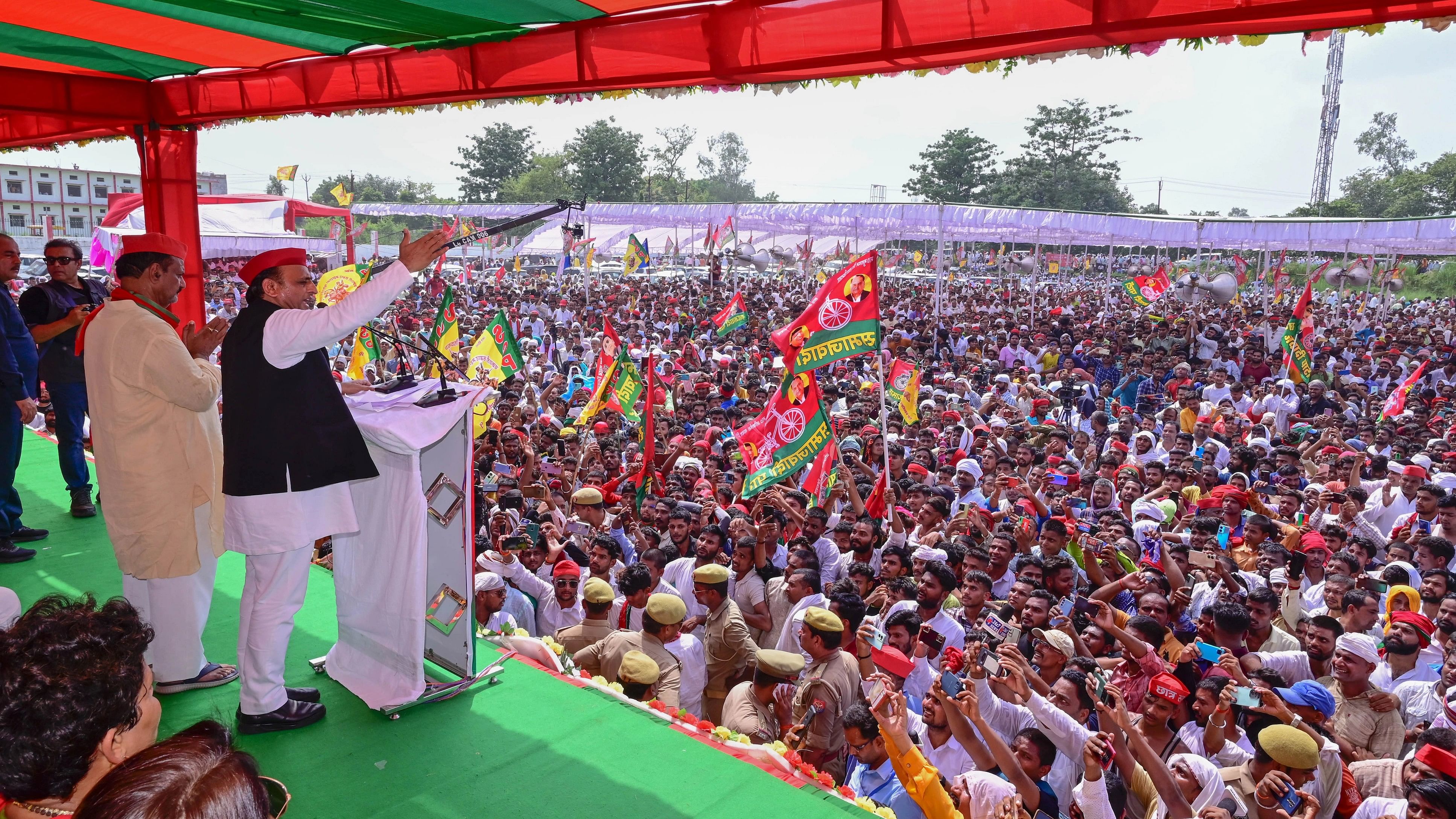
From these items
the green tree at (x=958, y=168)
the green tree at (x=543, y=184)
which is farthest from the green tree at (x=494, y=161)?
the green tree at (x=958, y=168)

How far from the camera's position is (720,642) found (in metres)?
4.33

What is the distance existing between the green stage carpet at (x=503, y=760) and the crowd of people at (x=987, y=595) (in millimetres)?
252

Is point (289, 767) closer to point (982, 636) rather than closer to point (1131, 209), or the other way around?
point (982, 636)

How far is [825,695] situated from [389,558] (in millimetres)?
1658

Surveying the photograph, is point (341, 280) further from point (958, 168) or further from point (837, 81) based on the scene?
point (958, 168)

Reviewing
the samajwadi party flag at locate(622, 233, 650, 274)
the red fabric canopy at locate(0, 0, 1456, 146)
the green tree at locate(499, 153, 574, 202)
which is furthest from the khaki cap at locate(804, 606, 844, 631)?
the green tree at locate(499, 153, 574, 202)

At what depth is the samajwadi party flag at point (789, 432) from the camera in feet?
19.6

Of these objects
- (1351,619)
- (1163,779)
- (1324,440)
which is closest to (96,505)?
(1163,779)

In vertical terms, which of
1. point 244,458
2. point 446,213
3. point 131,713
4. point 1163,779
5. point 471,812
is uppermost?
point 446,213

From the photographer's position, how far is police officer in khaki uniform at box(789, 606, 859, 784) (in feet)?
11.3

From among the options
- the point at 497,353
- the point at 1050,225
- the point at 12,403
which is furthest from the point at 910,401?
the point at 1050,225

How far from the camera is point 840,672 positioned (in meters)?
3.55

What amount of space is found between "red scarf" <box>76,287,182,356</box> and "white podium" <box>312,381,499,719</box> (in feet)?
1.94

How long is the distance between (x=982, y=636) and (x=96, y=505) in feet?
14.4
